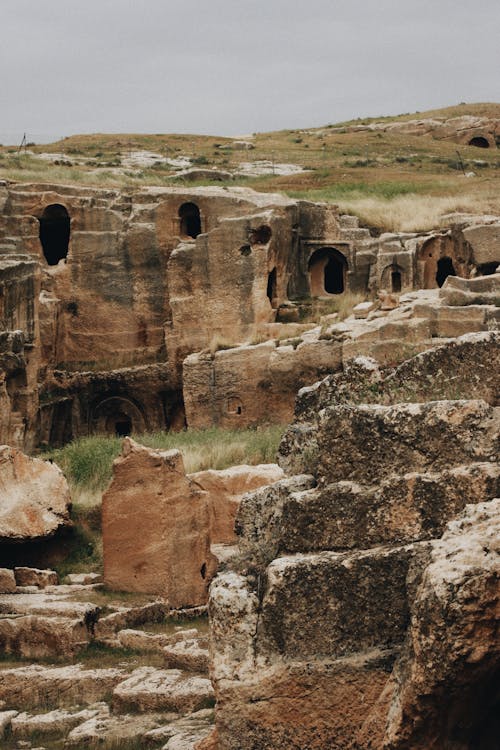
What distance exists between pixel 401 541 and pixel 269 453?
12.6 m

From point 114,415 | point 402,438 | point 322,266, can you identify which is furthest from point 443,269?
point 402,438

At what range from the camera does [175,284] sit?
93.0 feet

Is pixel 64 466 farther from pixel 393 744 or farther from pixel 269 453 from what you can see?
pixel 393 744

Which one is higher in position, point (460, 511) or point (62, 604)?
point (460, 511)

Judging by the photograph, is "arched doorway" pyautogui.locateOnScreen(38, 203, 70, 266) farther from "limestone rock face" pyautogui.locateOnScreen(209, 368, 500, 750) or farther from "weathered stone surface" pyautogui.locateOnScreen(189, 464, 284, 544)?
"limestone rock face" pyautogui.locateOnScreen(209, 368, 500, 750)

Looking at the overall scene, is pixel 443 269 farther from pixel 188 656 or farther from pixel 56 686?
pixel 56 686

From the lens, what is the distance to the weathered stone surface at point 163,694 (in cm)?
959

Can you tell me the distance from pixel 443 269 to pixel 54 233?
10.1 m

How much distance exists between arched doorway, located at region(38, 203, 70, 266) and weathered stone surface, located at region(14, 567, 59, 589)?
57.4 ft

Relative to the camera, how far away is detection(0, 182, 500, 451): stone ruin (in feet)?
84.3

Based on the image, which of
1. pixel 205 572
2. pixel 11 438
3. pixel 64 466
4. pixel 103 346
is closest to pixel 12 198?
pixel 103 346

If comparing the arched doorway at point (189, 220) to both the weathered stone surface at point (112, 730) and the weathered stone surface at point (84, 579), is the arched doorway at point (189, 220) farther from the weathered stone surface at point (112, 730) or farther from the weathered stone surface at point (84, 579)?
the weathered stone surface at point (112, 730)

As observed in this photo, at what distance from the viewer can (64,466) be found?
1986cm

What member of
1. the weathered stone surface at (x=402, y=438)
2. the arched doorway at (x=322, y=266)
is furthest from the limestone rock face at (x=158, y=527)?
the arched doorway at (x=322, y=266)
